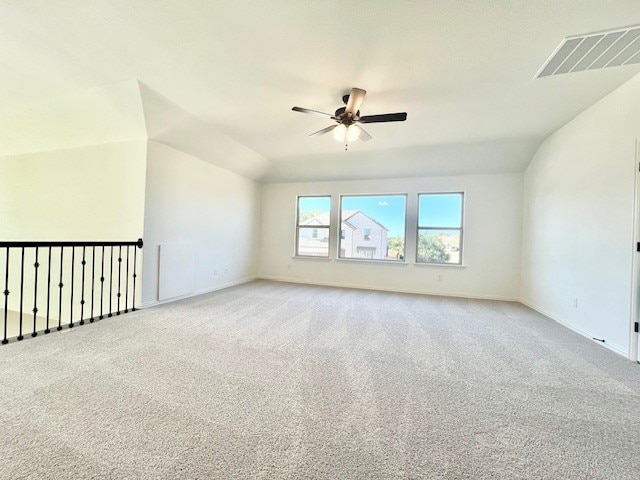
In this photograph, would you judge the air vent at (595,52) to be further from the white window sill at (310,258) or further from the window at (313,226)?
the white window sill at (310,258)

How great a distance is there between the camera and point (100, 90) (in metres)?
3.11

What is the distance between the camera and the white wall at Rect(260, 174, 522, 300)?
4.99 metres

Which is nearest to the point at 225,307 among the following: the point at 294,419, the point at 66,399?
the point at 66,399

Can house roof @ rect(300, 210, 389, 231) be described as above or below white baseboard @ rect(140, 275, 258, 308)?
above

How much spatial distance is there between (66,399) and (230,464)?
1277mm

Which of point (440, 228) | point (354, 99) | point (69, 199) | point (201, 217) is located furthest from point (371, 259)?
point (69, 199)

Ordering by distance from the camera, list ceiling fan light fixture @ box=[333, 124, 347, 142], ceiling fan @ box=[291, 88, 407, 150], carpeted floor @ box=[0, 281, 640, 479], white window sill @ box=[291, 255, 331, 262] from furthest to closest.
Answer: white window sill @ box=[291, 255, 331, 262] → ceiling fan light fixture @ box=[333, 124, 347, 142] → ceiling fan @ box=[291, 88, 407, 150] → carpeted floor @ box=[0, 281, 640, 479]

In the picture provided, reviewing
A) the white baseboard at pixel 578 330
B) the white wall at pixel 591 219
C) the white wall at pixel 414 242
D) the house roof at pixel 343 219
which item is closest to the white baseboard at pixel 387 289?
the white wall at pixel 414 242

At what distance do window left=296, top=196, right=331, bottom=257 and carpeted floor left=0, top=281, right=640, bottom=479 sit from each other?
3.30 m

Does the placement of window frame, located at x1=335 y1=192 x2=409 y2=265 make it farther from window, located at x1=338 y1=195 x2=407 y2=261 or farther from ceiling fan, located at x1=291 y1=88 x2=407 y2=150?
ceiling fan, located at x1=291 y1=88 x2=407 y2=150

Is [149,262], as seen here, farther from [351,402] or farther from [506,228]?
[506,228]

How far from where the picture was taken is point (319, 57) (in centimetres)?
236

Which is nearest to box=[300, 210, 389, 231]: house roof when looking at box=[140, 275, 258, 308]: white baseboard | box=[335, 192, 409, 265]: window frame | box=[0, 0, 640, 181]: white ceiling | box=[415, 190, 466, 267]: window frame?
box=[335, 192, 409, 265]: window frame

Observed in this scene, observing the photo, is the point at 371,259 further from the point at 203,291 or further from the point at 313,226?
the point at 203,291
